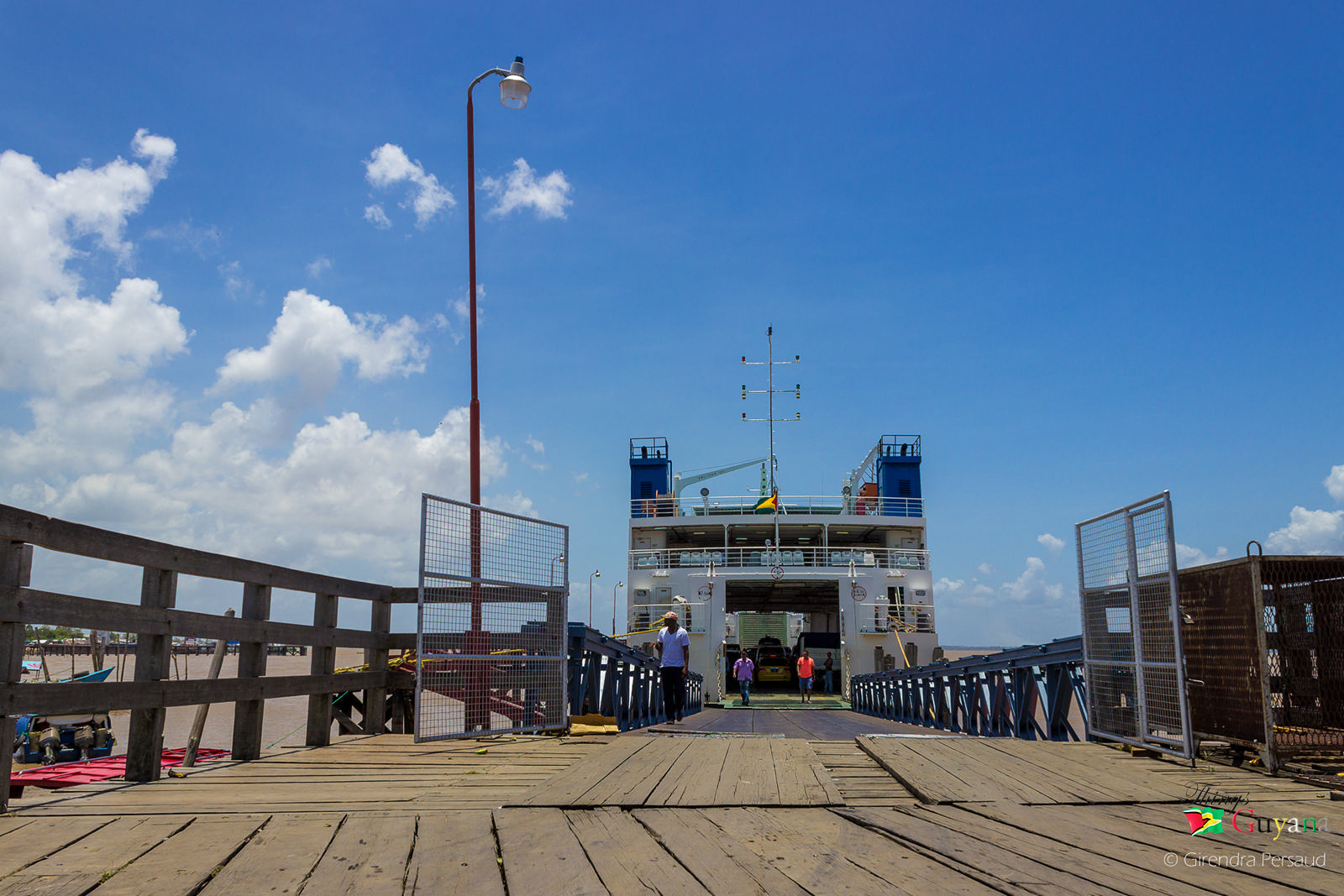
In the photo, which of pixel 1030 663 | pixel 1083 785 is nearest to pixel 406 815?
pixel 1083 785

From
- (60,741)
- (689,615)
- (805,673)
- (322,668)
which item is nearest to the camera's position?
(322,668)

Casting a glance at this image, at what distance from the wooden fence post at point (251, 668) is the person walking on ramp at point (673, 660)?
18.2 feet

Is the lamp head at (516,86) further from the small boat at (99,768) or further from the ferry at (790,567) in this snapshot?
the ferry at (790,567)

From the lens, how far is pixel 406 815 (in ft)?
13.4

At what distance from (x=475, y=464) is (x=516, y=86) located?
4.23 m

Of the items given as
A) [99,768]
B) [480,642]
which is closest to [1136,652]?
[480,642]

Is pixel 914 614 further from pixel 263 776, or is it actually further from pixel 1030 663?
pixel 263 776

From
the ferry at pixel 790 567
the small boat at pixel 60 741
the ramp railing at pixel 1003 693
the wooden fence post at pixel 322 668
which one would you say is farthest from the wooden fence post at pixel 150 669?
the ferry at pixel 790 567

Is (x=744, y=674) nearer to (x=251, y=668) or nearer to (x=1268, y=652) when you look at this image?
(x=1268, y=652)

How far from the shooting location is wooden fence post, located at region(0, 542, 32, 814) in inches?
160

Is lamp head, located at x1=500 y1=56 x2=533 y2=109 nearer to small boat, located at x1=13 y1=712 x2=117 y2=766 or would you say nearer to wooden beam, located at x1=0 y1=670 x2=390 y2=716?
wooden beam, located at x1=0 y1=670 x2=390 y2=716

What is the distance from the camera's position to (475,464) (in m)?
9.72

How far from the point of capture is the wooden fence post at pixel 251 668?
19.7 feet

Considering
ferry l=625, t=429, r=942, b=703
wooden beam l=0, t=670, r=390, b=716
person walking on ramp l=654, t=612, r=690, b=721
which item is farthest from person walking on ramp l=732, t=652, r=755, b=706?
wooden beam l=0, t=670, r=390, b=716
